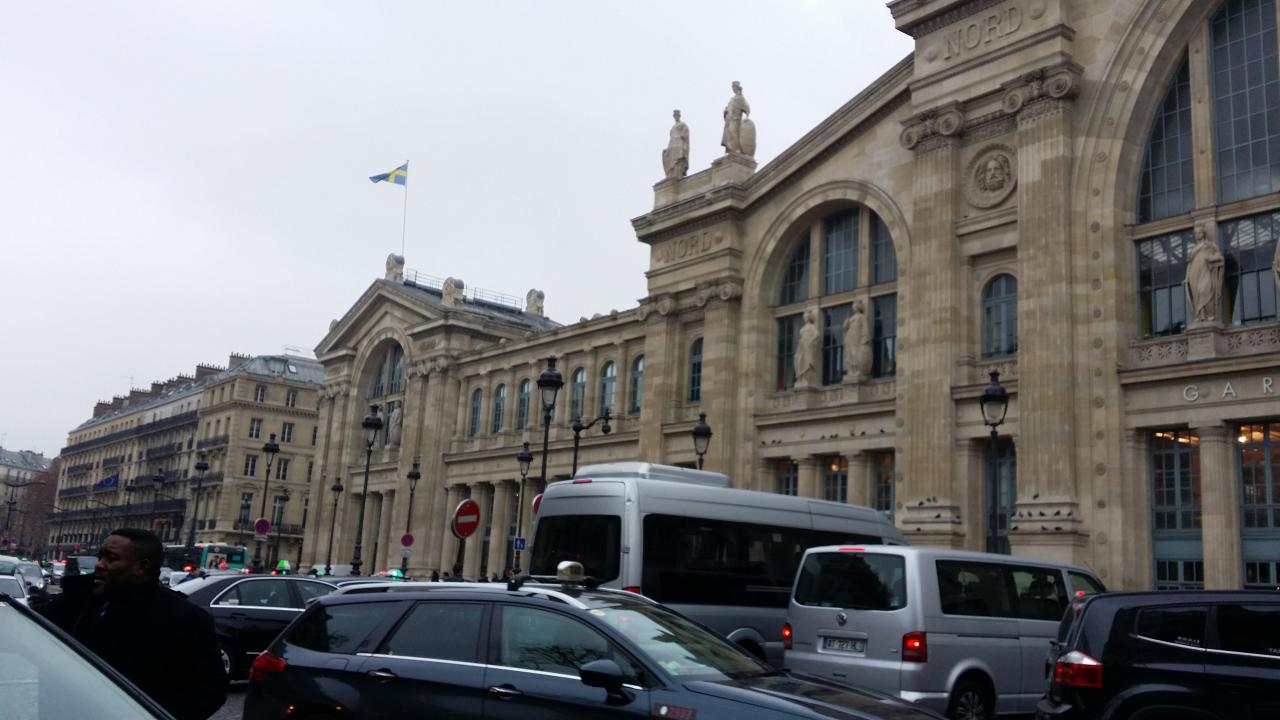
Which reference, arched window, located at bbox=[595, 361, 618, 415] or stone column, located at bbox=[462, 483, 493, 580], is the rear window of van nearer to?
arched window, located at bbox=[595, 361, 618, 415]

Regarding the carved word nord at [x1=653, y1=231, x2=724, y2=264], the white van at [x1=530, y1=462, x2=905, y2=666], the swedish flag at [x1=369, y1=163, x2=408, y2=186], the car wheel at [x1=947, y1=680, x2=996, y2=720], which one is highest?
the swedish flag at [x1=369, y1=163, x2=408, y2=186]

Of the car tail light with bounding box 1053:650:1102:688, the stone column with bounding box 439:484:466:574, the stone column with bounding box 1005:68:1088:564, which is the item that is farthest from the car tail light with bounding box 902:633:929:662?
the stone column with bounding box 439:484:466:574

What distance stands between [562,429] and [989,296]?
22.6 metres

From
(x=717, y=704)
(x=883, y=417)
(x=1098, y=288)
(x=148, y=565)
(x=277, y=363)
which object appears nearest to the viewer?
(x=148, y=565)

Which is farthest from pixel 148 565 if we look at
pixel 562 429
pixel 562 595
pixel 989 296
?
pixel 562 429

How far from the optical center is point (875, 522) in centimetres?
1948

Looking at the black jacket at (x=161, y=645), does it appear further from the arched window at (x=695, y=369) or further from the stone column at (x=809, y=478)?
the arched window at (x=695, y=369)

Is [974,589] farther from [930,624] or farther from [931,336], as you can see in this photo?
[931,336]

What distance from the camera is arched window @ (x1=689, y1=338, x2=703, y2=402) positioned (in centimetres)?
3647

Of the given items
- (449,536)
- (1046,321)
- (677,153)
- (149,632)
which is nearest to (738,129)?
(677,153)

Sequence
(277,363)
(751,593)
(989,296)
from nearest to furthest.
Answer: (751,593), (989,296), (277,363)

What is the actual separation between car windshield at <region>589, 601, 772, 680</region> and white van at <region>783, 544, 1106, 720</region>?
201 inches

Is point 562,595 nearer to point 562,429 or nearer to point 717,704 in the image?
point 717,704

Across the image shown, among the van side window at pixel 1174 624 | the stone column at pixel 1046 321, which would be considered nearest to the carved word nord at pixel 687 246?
the stone column at pixel 1046 321
